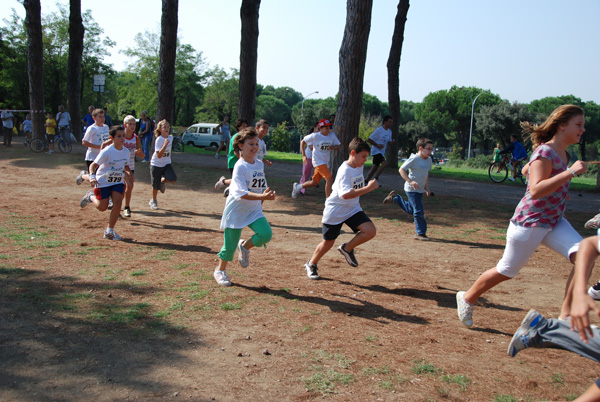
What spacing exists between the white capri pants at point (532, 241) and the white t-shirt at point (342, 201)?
2292mm

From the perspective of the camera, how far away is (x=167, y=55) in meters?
17.7

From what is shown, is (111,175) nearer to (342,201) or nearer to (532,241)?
(342,201)

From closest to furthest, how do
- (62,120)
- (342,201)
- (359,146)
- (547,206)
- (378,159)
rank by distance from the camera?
(547,206), (359,146), (342,201), (378,159), (62,120)

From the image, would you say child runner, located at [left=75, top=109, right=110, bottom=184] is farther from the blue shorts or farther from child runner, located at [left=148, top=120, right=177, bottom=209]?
the blue shorts

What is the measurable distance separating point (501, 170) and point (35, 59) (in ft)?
65.5

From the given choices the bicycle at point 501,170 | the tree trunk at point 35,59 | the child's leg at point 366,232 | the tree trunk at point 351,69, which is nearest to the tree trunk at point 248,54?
the tree trunk at point 351,69

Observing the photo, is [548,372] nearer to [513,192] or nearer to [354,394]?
[354,394]

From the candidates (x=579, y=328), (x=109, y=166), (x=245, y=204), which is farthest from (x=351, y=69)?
(x=579, y=328)

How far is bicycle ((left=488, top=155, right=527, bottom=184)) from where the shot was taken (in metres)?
21.4

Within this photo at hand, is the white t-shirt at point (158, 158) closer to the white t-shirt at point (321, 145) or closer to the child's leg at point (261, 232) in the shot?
the white t-shirt at point (321, 145)

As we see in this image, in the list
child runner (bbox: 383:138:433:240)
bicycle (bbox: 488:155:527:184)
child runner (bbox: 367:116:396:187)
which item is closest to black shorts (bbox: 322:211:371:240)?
child runner (bbox: 383:138:433:240)

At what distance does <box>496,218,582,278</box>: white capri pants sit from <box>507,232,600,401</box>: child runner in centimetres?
173

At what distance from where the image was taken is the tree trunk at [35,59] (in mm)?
22688

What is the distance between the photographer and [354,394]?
384 cm
